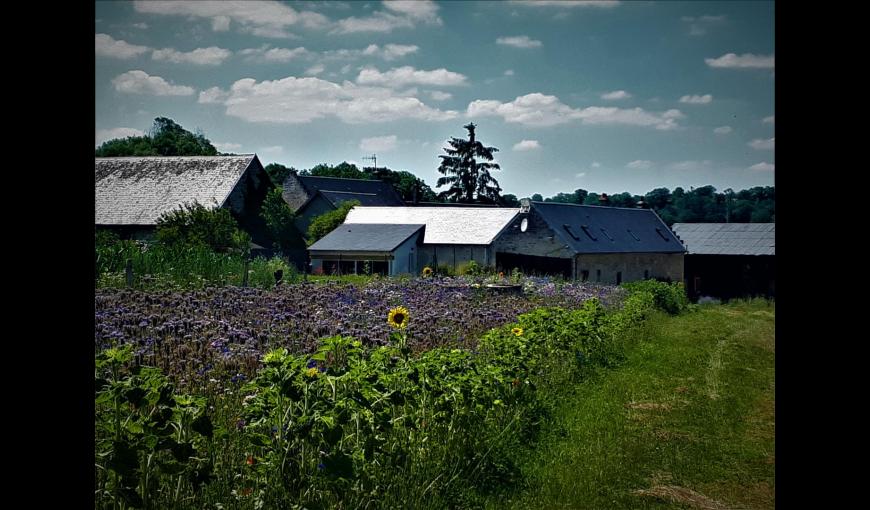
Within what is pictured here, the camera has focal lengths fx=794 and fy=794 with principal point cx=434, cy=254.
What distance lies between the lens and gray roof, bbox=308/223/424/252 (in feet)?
109

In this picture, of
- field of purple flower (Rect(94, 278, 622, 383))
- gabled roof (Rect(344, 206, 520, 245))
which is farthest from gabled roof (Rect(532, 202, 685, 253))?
field of purple flower (Rect(94, 278, 622, 383))

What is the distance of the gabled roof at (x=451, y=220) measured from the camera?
A: 34.2 m

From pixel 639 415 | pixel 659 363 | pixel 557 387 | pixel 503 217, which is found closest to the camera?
pixel 639 415

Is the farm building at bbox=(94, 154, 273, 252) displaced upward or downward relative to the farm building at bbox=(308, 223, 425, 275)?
upward

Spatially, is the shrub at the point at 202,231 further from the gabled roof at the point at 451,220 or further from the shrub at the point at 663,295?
the shrub at the point at 663,295

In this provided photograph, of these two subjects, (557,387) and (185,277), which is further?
(185,277)

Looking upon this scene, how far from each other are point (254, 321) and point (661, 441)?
16.6ft

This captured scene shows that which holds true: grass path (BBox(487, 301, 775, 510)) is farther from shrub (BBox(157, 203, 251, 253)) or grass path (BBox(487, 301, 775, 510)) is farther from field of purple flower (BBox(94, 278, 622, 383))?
shrub (BBox(157, 203, 251, 253))

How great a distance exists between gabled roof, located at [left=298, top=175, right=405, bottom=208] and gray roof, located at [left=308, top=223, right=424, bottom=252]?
17.8 m
